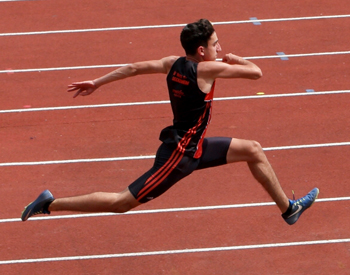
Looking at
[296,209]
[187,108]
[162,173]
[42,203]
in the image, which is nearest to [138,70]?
[187,108]

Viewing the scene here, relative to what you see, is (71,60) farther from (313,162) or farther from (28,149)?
(313,162)

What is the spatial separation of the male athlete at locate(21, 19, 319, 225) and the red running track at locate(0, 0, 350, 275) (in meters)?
1.10

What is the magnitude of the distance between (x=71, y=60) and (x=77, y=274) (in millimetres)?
4638

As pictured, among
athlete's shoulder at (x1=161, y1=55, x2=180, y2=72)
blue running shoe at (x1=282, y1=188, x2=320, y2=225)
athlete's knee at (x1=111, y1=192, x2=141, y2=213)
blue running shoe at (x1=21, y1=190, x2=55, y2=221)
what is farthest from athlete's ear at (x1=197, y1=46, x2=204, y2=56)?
blue running shoe at (x1=21, y1=190, x2=55, y2=221)

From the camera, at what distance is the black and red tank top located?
540cm

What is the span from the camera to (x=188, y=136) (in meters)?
5.57

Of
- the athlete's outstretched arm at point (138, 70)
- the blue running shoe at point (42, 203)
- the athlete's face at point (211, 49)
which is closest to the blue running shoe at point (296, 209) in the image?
the athlete's face at point (211, 49)

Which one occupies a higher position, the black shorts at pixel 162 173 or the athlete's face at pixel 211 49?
the athlete's face at pixel 211 49

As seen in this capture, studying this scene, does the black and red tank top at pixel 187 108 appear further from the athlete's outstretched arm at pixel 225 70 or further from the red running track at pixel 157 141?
the red running track at pixel 157 141

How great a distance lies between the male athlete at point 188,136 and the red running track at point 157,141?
3.61ft

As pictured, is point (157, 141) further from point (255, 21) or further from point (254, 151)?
point (255, 21)

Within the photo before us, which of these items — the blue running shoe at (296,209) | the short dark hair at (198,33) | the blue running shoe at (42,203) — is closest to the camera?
the short dark hair at (198,33)

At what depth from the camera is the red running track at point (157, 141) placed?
22.3 ft

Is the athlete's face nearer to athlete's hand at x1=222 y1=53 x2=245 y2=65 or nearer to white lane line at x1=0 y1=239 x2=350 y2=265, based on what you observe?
athlete's hand at x1=222 y1=53 x2=245 y2=65
